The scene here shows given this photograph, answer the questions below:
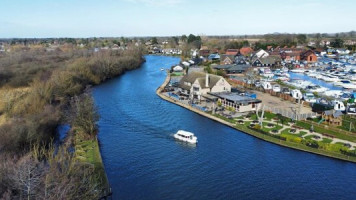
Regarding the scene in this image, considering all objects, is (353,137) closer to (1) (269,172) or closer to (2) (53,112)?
(1) (269,172)

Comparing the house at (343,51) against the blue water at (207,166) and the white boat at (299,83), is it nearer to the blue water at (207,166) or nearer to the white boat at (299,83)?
the white boat at (299,83)

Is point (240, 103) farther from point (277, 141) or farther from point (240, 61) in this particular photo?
point (240, 61)

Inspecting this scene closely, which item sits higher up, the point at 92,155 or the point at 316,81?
the point at 316,81

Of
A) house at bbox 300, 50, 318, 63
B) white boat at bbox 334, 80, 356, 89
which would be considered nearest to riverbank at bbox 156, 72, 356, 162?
white boat at bbox 334, 80, 356, 89

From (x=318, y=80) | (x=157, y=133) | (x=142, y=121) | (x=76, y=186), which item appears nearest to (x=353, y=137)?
(x=157, y=133)

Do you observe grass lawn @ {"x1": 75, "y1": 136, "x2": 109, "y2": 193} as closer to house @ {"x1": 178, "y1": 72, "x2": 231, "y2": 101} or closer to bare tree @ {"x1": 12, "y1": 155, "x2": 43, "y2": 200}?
bare tree @ {"x1": 12, "y1": 155, "x2": 43, "y2": 200}

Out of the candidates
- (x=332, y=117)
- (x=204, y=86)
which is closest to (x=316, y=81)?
(x=204, y=86)
